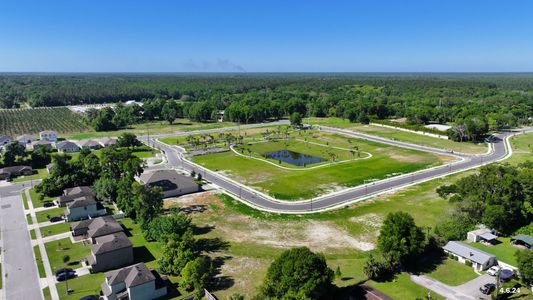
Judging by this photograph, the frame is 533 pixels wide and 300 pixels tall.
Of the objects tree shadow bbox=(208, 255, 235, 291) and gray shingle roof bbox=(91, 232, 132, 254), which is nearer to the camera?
tree shadow bbox=(208, 255, 235, 291)

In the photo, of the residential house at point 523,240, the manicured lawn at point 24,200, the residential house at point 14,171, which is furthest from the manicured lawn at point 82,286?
the residential house at point 14,171

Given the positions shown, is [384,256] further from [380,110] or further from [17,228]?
[380,110]

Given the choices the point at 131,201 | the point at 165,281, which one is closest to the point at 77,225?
the point at 131,201

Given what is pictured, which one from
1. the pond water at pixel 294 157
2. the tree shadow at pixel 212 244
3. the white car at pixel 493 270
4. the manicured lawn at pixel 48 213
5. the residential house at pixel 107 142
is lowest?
the tree shadow at pixel 212 244

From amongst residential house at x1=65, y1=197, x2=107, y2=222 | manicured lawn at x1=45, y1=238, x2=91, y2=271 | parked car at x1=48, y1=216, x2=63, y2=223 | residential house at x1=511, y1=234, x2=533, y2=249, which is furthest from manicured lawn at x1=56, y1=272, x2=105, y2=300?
residential house at x1=511, y1=234, x2=533, y2=249

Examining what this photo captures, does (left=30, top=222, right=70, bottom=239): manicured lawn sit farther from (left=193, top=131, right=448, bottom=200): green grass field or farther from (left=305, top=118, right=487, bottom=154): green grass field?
(left=305, top=118, right=487, bottom=154): green grass field

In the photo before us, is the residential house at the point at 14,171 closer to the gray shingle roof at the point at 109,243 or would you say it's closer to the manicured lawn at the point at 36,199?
the manicured lawn at the point at 36,199
